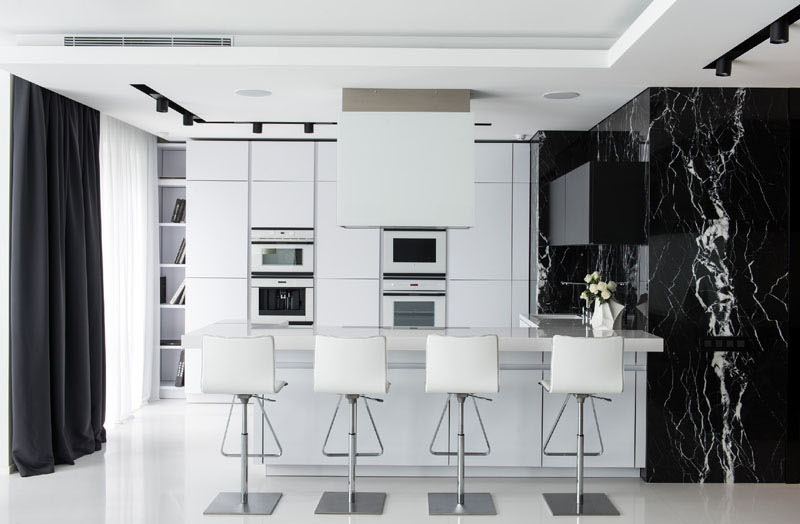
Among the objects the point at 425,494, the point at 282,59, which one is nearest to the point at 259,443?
the point at 425,494

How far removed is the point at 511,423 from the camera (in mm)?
5098

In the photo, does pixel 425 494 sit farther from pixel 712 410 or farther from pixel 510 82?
pixel 510 82

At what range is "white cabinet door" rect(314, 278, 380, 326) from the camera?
7430 mm

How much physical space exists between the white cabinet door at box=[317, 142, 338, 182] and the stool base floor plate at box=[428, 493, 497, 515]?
145 inches

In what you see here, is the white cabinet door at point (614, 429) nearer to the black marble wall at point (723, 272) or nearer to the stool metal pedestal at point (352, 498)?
the black marble wall at point (723, 272)

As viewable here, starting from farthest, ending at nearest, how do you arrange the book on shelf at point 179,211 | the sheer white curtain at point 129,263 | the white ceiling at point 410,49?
the book on shelf at point 179,211
the sheer white curtain at point 129,263
the white ceiling at point 410,49

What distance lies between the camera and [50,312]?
526 centimetres

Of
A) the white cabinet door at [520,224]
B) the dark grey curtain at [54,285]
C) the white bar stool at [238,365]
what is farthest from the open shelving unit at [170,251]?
the white bar stool at [238,365]

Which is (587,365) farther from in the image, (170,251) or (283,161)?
(170,251)

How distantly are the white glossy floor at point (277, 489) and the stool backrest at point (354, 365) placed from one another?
762 millimetres

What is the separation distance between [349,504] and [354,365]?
0.87 metres

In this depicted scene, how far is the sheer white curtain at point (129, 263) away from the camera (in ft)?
22.1

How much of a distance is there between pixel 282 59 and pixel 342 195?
41.3 inches

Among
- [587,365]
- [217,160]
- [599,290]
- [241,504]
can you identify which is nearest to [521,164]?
[599,290]
